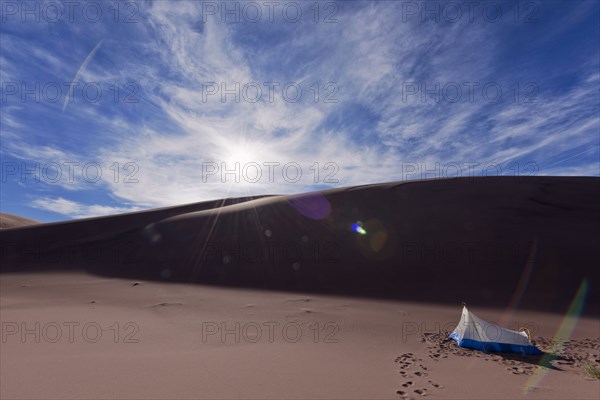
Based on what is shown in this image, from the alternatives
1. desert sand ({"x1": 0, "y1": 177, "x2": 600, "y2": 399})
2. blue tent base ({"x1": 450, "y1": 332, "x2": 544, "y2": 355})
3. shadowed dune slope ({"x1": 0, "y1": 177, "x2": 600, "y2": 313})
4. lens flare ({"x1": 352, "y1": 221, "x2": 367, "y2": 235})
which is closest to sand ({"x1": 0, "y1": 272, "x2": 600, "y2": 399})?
desert sand ({"x1": 0, "y1": 177, "x2": 600, "y2": 399})

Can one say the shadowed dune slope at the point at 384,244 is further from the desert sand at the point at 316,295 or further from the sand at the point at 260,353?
the sand at the point at 260,353

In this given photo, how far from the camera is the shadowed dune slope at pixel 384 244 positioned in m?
13.8

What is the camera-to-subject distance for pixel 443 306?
37.8ft

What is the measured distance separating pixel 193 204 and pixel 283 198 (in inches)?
560

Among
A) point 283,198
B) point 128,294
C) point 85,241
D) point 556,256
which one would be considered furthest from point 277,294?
point 85,241

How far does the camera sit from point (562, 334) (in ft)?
29.1

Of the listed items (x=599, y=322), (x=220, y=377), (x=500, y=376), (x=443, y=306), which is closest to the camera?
(x=220, y=377)

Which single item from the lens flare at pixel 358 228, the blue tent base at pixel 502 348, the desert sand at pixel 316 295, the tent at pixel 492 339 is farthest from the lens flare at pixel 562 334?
the lens flare at pixel 358 228

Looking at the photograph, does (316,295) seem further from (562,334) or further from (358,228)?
(562,334)

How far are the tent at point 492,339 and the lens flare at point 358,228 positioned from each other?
37.9 feet

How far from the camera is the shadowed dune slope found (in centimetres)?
1381

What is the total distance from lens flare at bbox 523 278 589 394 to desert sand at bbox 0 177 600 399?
0.06 m

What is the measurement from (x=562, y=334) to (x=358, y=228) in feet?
37.7

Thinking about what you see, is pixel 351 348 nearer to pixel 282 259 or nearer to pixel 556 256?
pixel 282 259
